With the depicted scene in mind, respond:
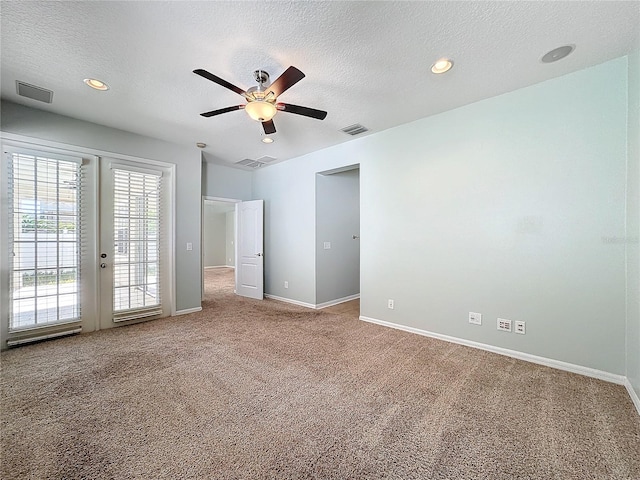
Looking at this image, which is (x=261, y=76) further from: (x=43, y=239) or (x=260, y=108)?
(x=43, y=239)

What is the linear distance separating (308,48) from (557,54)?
2.05 m

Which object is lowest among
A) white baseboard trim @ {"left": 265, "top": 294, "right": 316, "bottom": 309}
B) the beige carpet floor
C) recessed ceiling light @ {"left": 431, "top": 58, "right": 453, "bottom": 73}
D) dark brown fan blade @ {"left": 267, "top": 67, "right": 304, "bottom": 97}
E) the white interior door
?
the beige carpet floor

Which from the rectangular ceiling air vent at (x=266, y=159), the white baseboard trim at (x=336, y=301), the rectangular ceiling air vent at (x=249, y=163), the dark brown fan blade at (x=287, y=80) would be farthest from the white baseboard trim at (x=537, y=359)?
the rectangular ceiling air vent at (x=249, y=163)

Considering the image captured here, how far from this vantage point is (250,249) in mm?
5707

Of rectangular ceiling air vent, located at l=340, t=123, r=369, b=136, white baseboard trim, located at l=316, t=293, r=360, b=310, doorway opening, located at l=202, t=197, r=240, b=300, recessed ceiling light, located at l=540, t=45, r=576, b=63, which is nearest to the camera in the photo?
recessed ceiling light, located at l=540, t=45, r=576, b=63

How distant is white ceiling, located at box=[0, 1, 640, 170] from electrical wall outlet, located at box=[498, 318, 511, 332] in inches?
94.8

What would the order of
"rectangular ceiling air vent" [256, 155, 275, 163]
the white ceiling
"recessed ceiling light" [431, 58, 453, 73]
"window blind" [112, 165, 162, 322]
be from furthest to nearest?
"rectangular ceiling air vent" [256, 155, 275, 163] < "window blind" [112, 165, 162, 322] < "recessed ceiling light" [431, 58, 453, 73] < the white ceiling

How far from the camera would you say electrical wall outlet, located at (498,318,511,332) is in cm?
279

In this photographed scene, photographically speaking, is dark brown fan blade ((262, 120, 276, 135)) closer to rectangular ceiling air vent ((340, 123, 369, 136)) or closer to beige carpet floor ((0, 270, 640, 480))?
rectangular ceiling air vent ((340, 123, 369, 136))

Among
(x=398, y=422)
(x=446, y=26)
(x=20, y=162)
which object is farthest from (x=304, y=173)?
(x=398, y=422)

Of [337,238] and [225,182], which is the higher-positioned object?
[225,182]

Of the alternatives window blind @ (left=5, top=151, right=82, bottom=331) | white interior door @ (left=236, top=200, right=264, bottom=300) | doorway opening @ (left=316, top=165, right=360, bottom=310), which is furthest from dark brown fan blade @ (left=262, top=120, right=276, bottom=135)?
white interior door @ (left=236, top=200, right=264, bottom=300)

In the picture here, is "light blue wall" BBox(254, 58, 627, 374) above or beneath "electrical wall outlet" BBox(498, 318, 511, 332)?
above

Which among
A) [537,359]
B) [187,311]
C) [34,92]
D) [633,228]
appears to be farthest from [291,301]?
[633,228]
